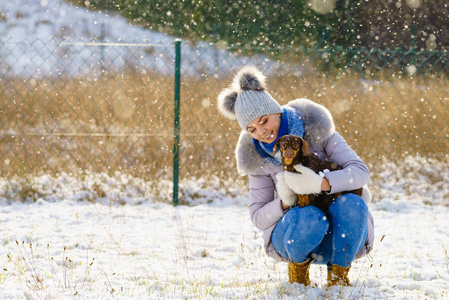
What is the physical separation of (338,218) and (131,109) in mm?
6304

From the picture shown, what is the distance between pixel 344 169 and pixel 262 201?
546 mm

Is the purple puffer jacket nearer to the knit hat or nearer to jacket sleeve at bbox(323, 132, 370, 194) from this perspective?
jacket sleeve at bbox(323, 132, 370, 194)

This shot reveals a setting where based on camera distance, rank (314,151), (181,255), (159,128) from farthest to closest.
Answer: (159,128) → (181,255) → (314,151)

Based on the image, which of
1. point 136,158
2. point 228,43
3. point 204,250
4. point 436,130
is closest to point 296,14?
point 228,43

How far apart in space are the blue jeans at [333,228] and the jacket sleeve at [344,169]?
96 millimetres

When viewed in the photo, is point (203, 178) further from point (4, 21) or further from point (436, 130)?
point (4, 21)

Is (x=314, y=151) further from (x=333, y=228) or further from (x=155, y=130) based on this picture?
(x=155, y=130)

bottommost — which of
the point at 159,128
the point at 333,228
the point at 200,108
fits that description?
the point at 333,228

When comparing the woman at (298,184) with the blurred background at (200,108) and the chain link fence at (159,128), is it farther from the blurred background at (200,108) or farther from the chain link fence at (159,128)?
the chain link fence at (159,128)

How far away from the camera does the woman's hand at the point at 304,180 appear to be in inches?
87.1

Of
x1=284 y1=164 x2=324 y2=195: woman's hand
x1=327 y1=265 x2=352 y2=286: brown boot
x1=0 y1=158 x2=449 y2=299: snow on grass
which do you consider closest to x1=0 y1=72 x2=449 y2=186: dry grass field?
x1=0 y1=158 x2=449 y2=299: snow on grass

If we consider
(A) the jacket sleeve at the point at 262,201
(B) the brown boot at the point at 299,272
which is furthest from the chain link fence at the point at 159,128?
(B) the brown boot at the point at 299,272

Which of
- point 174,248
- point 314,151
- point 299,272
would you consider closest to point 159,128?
point 174,248

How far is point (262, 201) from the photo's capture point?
8.66ft
